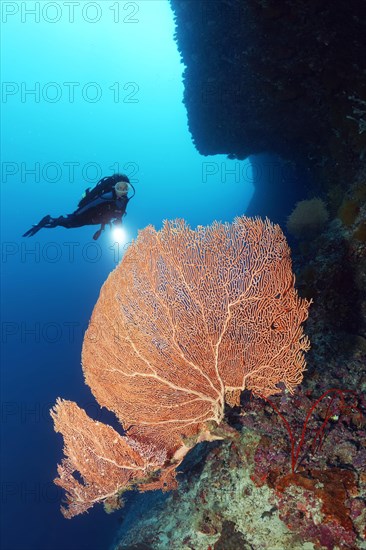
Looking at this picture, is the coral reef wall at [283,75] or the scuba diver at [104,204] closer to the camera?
the scuba diver at [104,204]

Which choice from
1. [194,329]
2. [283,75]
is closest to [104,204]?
[194,329]

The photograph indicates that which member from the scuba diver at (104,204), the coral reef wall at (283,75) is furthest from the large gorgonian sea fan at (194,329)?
the coral reef wall at (283,75)

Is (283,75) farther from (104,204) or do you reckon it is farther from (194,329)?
(194,329)

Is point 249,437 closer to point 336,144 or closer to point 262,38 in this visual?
point 336,144

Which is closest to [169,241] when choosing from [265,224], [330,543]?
[265,224]

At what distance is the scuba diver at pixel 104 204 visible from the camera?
20.0 feet

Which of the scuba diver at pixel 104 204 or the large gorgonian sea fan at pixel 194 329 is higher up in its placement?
the scuba diver at pixel 104 204

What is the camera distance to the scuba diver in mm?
6090

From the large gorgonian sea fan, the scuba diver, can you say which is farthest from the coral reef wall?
the large gorgonian sea fan

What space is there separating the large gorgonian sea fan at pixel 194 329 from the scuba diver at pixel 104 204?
2.38 meters

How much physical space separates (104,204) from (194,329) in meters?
3.59

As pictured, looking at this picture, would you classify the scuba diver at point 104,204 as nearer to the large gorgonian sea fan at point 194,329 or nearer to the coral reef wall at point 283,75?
the large gorgonian sea fan at point 194,329

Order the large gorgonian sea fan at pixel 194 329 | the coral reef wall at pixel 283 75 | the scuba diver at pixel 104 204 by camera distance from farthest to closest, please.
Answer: the coral reef wall at pixel 283 75 → the scuba diver at pixel 104 204 → the large gorgonian sea fan at pixel 194 329

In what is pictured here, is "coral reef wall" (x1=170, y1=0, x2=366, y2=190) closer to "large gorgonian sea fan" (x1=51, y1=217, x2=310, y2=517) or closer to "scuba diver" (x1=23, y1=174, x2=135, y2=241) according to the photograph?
"scuba diver" (x1=23, y1=174, x2=135, y2=241)
